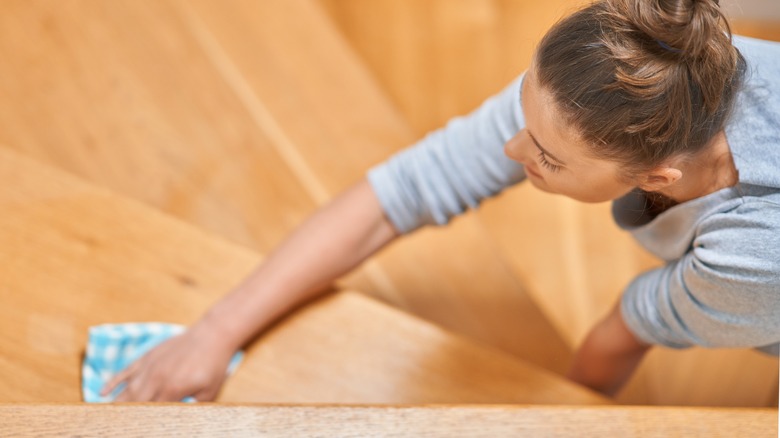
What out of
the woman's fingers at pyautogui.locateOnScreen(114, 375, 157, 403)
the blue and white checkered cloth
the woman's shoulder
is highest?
the blue and white checkered cloth

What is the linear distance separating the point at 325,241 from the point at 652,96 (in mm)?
454

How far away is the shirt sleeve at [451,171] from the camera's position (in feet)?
2.77

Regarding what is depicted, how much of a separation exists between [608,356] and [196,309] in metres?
0.51

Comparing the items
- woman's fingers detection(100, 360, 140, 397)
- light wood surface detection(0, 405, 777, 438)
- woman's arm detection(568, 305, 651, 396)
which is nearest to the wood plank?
woman's arm detection(568, 305, 651, 396)

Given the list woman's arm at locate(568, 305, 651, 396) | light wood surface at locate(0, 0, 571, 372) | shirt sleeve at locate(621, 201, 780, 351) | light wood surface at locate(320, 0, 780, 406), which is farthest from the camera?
light wood surface at locate(320, 0, 780, 406)

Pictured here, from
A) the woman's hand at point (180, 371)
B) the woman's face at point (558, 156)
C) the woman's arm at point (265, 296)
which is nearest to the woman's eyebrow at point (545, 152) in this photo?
the woman's face at point (558, 156)

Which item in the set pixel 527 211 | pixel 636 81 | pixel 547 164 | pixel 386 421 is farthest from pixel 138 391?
pixel 527 211

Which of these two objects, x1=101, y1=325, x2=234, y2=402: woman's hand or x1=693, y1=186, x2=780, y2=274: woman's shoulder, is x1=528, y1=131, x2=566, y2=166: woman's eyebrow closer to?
x1=693, y1=186, x2=780, y2=274: woman's shoulder

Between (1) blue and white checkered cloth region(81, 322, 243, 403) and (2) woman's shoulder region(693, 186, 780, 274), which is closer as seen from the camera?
(2) woman's shoulder region(693, 186, 780, 274)

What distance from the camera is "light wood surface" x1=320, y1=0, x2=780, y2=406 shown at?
150 centimetres

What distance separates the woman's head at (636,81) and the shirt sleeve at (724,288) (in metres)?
0.08

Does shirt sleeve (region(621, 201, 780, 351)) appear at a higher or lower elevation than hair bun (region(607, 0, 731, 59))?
lower

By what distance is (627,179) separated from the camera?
64cm

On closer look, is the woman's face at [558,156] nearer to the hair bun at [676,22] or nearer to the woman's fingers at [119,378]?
the hair bun at [676,22]
